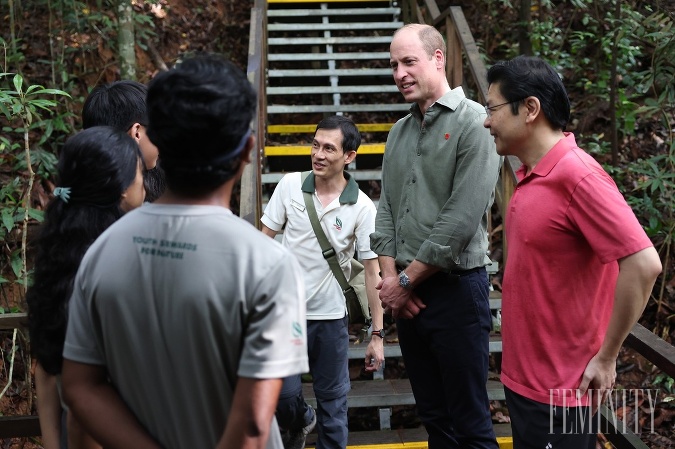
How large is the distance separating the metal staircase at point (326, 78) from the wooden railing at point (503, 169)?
716 millimetres

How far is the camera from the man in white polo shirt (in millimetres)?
3393

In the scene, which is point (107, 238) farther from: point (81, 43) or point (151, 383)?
point (81, 43)

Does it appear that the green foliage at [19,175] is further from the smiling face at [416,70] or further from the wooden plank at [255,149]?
the smiling face at [416,70]

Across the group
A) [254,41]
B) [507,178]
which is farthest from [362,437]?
[254,41]

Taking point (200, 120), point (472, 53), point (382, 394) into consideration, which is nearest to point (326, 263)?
point (382, 394)

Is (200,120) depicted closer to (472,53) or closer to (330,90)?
(472,53)

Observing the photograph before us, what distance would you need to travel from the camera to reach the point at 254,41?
20.3ft

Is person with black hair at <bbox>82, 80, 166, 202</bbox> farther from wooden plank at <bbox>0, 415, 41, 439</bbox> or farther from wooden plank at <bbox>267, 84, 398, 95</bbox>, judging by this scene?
wooden plank at <bbox>267, 84, 398, 95</bbox>

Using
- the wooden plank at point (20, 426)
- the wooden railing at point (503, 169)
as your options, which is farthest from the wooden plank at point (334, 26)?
the wooden plank at point (20, 426)

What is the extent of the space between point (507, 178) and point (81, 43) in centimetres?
448

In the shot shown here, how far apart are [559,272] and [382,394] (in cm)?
231

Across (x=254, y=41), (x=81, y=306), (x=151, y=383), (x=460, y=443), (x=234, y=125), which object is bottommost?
(x=460, y=443)

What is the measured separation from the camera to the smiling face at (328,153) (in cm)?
355

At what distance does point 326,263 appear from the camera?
3.50 meters
